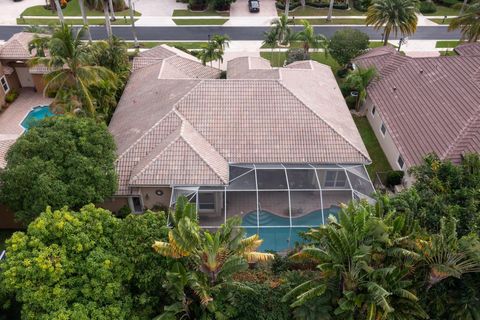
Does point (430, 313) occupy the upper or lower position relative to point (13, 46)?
lower

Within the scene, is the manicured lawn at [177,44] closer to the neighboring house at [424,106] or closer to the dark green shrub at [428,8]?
the neighboring house at [424,106]

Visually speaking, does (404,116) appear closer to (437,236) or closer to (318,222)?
(318,222)

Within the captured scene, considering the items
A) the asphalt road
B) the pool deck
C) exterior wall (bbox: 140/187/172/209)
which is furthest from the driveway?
exterior wall (bbox: 140/187/172/209)

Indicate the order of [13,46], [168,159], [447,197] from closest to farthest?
[447,197]
[168,159]
[13,46]

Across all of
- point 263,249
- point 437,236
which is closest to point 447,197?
point 437,236

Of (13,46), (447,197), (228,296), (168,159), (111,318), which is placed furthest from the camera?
(13,46)

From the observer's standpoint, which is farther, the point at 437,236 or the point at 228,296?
the point at 228,296

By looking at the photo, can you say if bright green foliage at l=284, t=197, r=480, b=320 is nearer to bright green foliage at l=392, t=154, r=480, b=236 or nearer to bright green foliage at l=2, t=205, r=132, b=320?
bright green foliage at l=392, t=154, r=480, b=236

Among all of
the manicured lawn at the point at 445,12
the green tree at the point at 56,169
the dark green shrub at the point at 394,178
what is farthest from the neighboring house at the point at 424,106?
the manicured lawn at the point at 445,12
